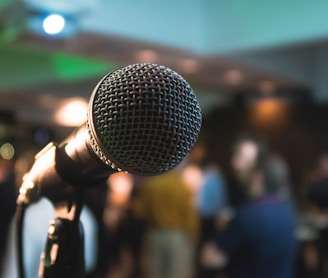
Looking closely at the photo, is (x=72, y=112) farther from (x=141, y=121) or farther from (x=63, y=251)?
(x=141, y=121)

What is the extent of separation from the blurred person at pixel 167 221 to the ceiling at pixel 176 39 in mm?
1093

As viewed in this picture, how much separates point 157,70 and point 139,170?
131 mm

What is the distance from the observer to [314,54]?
6.75 m

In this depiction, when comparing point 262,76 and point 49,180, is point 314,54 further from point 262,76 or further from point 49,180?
point 49,180

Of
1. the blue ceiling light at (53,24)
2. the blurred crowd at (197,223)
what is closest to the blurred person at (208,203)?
the blurred crowd at (197,223)

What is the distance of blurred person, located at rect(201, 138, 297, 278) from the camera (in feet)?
7.90

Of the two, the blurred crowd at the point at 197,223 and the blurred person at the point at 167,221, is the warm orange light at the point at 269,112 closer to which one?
the blurred crowd at the point at 197,223

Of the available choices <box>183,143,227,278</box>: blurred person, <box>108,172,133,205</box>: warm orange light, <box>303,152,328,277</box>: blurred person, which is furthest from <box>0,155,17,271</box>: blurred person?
<box>183,143,227,278</box>: blurred person

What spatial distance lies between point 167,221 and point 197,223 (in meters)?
0.70

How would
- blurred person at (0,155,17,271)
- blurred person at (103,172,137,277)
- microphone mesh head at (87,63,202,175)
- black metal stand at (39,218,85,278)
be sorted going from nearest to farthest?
microphone mesh head at (87,63,202,175), black metal stand at (39,218,85,278), blurred person at (0,155,17,271), blurred person at (103,172,137,277)

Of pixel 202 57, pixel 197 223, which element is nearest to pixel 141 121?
pixel 202 57

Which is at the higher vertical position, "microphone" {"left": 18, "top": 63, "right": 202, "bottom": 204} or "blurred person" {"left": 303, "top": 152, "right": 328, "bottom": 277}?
"microphone" {"left": 18, "top": 63, "right": 202, "bottom": 204}

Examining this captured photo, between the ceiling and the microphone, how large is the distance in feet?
9.14

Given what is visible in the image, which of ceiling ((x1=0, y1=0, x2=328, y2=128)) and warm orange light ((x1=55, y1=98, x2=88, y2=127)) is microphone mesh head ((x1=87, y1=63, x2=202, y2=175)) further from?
warm orange light ((x1=55, y1=98, x2=88, y2=127))
